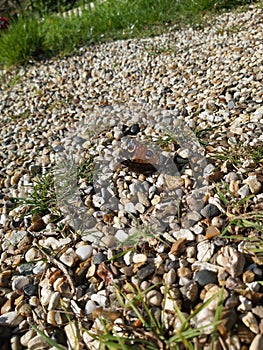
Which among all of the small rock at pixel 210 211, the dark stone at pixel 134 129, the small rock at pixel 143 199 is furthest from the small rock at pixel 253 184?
the dark stone at pixel 134 129

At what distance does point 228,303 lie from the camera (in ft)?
3.62

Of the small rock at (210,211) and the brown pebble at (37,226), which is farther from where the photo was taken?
the brown pebble at (37,226)

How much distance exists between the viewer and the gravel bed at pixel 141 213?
1.17 metres

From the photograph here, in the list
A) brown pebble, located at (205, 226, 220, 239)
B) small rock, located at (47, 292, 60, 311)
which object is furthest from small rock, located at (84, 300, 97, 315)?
brown pebble, located at (205, 226, 220, 239)

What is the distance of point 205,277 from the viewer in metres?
1.21

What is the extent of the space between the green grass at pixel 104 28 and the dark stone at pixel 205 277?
329 centimetres

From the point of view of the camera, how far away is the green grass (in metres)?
4.16

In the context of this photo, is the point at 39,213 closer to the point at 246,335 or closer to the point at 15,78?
the point at 246,335

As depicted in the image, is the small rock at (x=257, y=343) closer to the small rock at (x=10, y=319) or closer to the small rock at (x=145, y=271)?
the small rock at (x=145, y=271)

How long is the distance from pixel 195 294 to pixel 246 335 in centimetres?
19

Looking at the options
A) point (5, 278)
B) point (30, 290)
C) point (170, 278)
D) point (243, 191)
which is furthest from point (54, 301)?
point (243, 191)

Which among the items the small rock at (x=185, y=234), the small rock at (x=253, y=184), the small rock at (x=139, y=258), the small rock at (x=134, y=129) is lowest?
the small rock at (x=134, y=129)

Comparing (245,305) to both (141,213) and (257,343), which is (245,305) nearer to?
(257,343)

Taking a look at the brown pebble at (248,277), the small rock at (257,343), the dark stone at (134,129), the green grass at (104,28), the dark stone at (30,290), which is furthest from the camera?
the green grass at (104,28)
